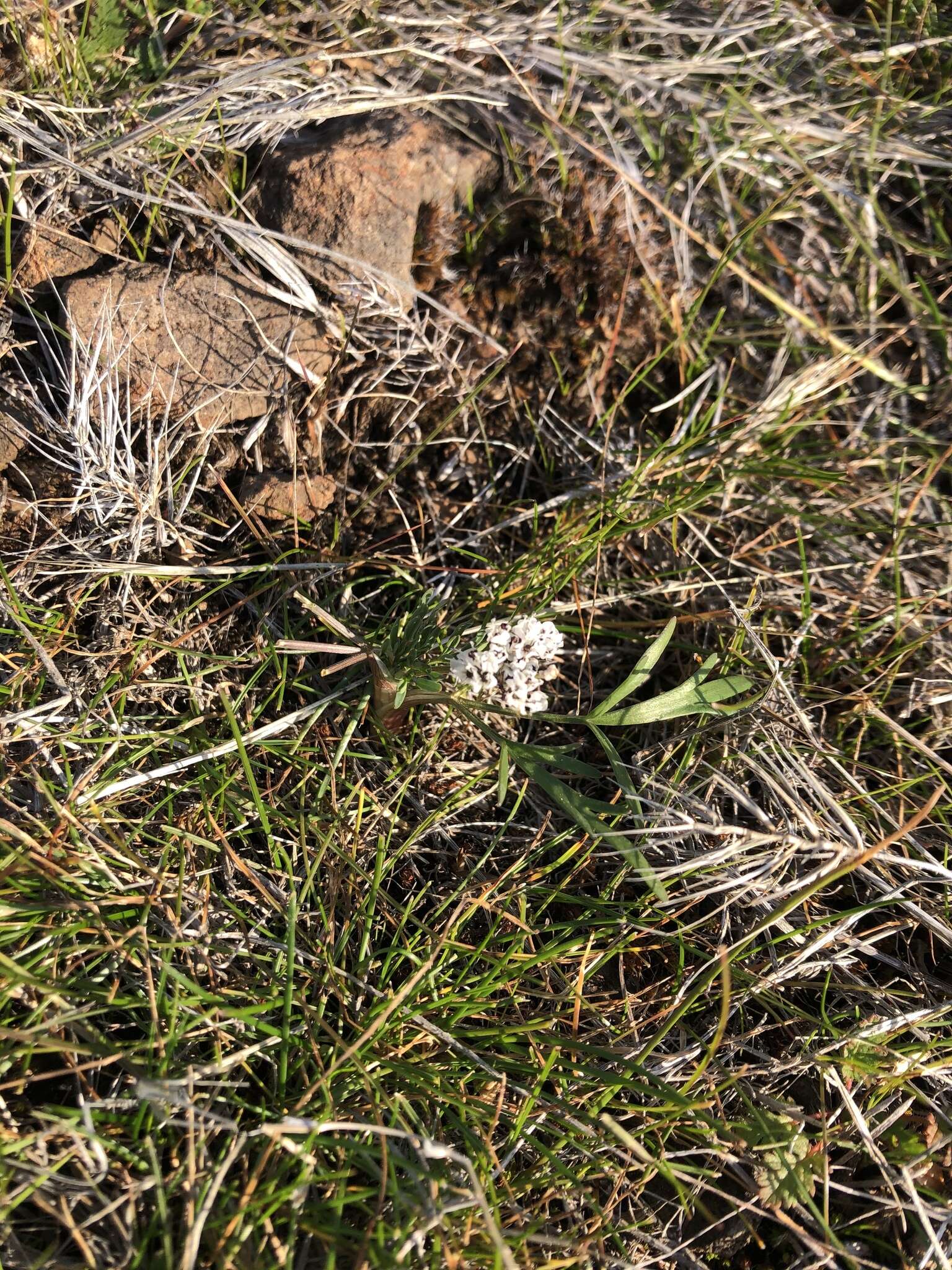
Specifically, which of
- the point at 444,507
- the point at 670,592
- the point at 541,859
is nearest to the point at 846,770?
the point at 670,592

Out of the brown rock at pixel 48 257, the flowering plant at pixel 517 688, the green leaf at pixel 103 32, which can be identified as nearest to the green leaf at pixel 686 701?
the flowering plant at pixel 517 688

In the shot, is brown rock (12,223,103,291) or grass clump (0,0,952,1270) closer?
grass clump (0,0,952,1270)

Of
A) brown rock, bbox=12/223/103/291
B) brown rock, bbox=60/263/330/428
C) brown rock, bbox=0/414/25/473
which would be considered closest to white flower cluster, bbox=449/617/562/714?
brown rock, bbox=60/263/330/428

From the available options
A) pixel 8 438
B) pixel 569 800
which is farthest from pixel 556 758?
pixel 8 438

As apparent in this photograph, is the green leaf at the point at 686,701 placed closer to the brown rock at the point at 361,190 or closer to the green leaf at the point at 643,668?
the green leaf at the point at 643,668

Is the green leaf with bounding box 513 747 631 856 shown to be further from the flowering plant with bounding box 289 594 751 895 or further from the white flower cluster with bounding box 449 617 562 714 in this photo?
the white flower cluster with bounding box 449 617 562 714

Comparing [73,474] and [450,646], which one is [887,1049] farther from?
[73,474]

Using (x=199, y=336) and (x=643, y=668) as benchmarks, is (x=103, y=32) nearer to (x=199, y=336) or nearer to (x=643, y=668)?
(x=199, y=336)
